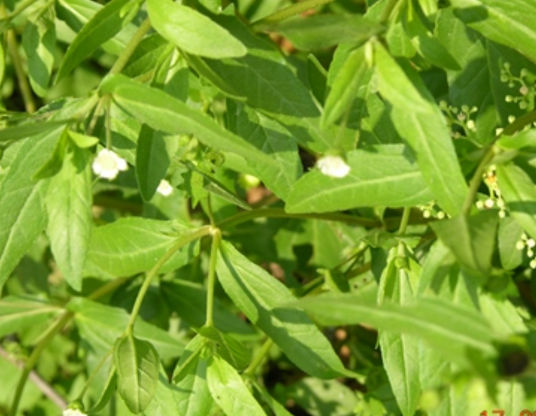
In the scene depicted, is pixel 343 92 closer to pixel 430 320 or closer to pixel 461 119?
pixel 430 320

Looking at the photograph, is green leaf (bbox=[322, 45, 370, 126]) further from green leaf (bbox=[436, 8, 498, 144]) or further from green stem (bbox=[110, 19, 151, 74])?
green leaf (bbox=[436, 8, 498, 144])

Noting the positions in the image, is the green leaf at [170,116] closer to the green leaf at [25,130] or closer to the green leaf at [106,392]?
the green leaf at [25,130]

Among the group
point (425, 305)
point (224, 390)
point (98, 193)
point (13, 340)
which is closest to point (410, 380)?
point (224, 390)

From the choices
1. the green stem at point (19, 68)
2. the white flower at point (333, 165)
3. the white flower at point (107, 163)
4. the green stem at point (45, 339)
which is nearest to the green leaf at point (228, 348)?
the white flower at point (107, 163)

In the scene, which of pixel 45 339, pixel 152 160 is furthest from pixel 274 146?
pixel 45 339

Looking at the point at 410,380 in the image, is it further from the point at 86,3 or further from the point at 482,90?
the point at 86,3

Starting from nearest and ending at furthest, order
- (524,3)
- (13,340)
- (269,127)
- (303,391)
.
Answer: (524,3) → (269,127) → (303,391) → (13,340)

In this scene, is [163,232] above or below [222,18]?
below
